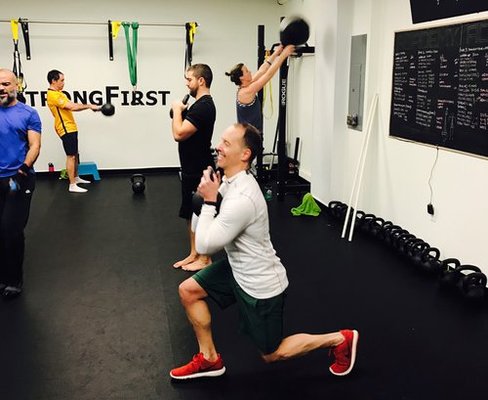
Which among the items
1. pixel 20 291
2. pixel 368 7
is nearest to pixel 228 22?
pixel 368 7

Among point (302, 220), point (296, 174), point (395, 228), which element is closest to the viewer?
point (395, 228)

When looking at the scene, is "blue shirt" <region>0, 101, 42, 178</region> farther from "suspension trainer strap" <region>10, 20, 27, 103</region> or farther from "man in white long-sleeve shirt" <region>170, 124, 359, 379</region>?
"suspension trainer strap" <region>10, 20, 27, 103</region>

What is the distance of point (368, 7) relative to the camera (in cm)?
436

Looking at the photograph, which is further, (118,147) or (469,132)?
(118,147)

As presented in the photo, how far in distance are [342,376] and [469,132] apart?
6.02 ft

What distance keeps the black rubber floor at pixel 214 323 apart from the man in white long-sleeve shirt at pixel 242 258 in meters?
0.29

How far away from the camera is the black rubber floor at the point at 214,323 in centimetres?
226

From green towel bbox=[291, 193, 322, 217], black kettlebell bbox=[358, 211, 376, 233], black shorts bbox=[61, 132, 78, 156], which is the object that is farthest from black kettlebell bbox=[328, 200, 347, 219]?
black shorts bbox=[61, 132, 78, 156]

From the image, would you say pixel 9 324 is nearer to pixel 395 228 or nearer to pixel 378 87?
pixel 395 228

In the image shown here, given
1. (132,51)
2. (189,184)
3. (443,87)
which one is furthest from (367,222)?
(132,51)

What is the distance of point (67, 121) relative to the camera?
19.7 feet

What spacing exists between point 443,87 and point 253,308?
7.61 ft

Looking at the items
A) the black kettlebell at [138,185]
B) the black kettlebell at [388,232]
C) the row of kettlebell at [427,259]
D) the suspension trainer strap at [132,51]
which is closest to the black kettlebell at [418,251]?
the row of kettlebell at [427,259]

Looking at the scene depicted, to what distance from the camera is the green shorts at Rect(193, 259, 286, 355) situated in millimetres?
1993
